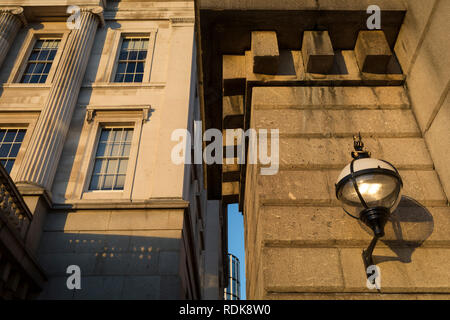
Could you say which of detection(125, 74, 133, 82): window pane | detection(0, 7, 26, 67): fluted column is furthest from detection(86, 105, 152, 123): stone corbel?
detection(0, 7, 26, 67): fluted column

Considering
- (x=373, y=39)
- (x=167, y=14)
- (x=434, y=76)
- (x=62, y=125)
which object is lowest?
(x=434, y=76)

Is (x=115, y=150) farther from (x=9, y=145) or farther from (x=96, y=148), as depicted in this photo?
(x=9, y=145)

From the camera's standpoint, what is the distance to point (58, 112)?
13.5m

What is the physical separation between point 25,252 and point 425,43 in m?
10.1

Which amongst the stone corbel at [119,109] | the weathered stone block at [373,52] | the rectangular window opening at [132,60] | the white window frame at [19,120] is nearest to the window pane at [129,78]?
the rectangular window opening at [132,60]

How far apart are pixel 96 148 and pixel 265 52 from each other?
10.8 metres

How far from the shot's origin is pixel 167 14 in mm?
19125

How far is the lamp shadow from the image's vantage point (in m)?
3.45

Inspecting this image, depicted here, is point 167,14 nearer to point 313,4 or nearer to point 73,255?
point 73,255

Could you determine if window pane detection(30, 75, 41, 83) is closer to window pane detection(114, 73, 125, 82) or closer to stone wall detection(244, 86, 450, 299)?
window pane detection(114, 73, 125, 82)

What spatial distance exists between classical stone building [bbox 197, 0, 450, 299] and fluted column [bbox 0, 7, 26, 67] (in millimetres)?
15678

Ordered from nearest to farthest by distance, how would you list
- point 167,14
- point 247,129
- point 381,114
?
point 381,114
point 247,129
point 167,14

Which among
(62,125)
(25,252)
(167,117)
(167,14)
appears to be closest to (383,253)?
(25,252)

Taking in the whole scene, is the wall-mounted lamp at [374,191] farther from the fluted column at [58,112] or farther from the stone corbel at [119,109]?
the stone corbel at [119,109]
